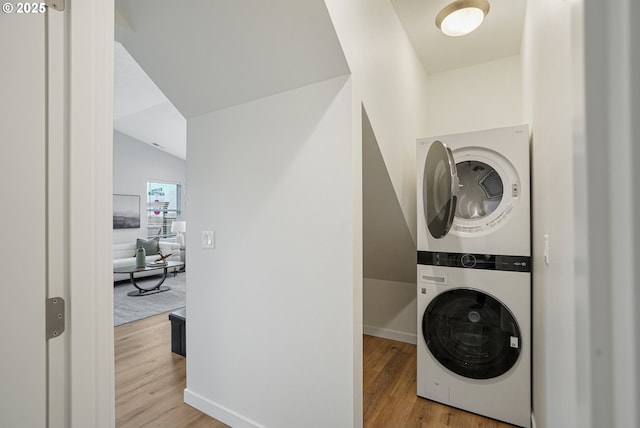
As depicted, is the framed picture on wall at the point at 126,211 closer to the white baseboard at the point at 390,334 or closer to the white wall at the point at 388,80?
the white baseboard at the point at 390,334

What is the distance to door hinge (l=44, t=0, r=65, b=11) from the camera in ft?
2.11

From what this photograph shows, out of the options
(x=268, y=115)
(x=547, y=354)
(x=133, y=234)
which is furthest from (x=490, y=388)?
(x=133, y=234)

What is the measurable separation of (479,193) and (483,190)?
30 mm

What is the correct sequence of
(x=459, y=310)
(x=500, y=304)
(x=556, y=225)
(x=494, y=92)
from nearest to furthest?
1. (x=556, y=225)
2. (x=500, y=304)
3. (x=459, y=310)
4. (x=494, y=92)

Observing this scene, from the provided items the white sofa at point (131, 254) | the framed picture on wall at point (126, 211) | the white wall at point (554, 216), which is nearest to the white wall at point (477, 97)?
the white wall at point (554, 216)

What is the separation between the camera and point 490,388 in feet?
5.76

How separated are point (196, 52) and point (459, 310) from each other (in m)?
2.16

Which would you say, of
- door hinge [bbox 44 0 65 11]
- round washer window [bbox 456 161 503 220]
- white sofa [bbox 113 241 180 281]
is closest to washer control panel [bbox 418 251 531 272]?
round washer window [bbox 456 161 503 220]

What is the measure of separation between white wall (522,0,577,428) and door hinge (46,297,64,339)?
3.76ft

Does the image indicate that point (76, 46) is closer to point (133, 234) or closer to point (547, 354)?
point (547, 354)

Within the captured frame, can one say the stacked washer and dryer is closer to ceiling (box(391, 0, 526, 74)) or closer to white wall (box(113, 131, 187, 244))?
ceiling (box(391, 0, 526, 74))

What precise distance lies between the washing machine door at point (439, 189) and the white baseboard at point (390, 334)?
1.53 meters

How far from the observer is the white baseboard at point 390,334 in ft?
9.38

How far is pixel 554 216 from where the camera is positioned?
106cm
